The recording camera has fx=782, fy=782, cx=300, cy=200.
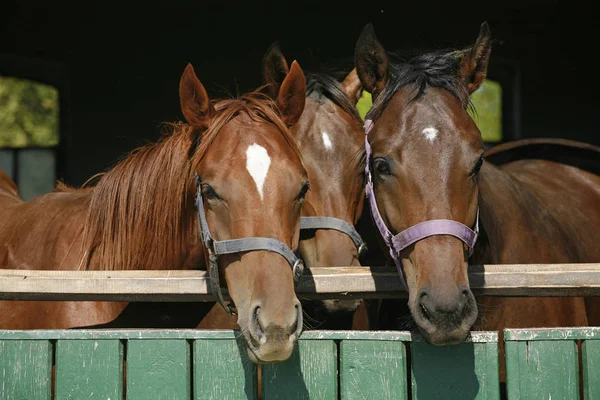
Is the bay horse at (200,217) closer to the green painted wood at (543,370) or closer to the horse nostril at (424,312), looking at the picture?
the horse nostril at (424,312)

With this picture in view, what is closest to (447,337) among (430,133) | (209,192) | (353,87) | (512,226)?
(430,133)

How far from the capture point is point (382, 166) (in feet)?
8.16

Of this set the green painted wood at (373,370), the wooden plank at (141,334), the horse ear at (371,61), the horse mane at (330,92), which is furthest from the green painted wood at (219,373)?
the horse mane at (330,92)

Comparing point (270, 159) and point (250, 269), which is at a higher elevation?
point (270, 159)

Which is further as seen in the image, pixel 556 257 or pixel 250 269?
pixel 556 257

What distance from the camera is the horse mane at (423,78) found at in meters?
2.65

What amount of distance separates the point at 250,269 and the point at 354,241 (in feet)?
2.96

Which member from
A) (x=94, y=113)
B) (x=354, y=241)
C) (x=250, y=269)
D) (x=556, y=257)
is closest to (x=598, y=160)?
(x=556, y=257)

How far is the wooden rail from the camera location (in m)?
2.15

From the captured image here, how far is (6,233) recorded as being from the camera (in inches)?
129

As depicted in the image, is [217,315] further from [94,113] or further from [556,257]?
[94,113]

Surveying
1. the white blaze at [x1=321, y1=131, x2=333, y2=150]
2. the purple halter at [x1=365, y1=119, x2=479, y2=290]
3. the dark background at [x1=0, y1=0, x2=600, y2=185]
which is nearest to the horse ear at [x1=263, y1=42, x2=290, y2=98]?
the white blaze at [x1=321, y1=131, x2=333, y2=150]

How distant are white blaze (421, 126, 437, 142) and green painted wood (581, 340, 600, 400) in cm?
76

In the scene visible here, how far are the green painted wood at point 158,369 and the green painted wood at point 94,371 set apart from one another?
38 millimetres
